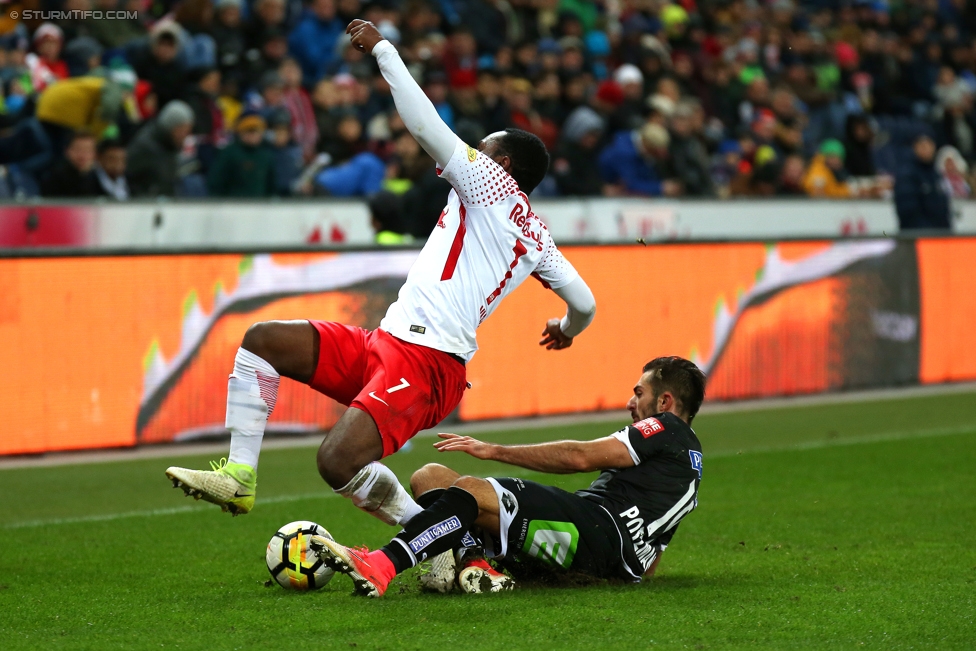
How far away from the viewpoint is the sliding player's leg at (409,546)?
5359 millimetres

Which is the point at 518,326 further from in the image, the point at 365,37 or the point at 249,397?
the point at 365,37

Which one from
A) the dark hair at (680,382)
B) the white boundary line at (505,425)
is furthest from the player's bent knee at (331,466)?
the white boundary line at (505,425)

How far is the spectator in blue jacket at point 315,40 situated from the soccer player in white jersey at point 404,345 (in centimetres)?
1085

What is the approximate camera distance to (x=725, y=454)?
34.9 feet

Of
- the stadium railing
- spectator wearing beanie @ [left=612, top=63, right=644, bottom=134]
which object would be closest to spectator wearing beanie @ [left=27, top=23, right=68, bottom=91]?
the stadium railing

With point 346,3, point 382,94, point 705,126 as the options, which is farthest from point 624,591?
point 705,126

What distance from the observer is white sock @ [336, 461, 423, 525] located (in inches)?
228

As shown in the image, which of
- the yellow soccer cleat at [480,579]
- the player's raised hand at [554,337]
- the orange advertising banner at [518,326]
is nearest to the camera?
the yellow soccer cleat at [480,579]

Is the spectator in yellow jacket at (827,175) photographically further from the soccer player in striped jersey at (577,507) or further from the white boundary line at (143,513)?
the soccer player in striped jersey at (577,507)

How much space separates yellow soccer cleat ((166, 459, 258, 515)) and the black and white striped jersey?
4.59 feet

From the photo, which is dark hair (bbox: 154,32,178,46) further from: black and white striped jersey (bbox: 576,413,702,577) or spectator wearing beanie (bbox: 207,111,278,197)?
black and white striped jersey (bbox: 576,413,702,577)

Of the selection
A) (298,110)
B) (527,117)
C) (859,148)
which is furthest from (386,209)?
(859,148)

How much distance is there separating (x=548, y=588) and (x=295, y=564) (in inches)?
41.8

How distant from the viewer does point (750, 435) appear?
11.6 metres
